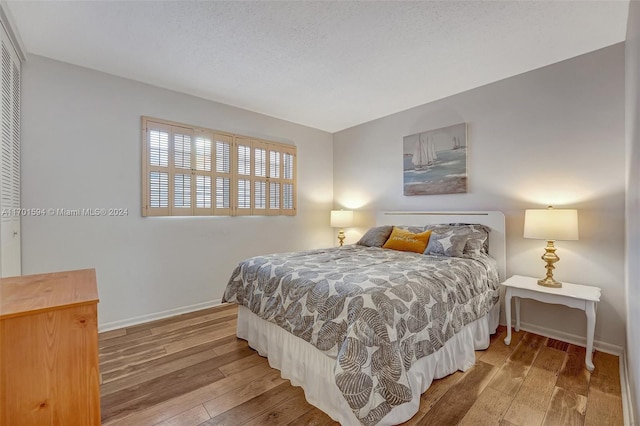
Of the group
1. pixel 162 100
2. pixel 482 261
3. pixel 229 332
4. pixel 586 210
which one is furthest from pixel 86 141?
pixel 586 210

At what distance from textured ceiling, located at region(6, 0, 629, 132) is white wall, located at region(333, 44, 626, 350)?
0.20 m

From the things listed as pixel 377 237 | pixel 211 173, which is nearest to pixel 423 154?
pixel 377 237

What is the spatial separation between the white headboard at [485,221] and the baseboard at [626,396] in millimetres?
963

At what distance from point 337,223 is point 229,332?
2.11 metres

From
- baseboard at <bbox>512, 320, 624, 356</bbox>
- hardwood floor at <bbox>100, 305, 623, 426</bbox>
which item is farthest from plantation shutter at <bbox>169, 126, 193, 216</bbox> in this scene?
baseboard at <bbox>512, 320, 624, 356</bbox>

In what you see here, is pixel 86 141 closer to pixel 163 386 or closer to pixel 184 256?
pixel 184 256

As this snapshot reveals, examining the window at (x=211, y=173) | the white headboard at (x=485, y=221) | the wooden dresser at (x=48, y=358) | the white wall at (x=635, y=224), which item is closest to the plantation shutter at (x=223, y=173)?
the window at (x=211, y=173)

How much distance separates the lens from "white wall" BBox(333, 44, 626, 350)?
2273 mm

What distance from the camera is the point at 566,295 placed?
6.93 ft

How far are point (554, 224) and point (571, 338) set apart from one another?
1060mm

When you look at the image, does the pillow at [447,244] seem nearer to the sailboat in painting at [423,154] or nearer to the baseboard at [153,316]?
the sailboat in painting at [423,154]

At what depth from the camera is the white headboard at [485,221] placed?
2789 millimetres

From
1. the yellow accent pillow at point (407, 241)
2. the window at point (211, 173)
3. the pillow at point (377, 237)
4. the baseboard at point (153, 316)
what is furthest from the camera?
the pillow at point (377, 237)

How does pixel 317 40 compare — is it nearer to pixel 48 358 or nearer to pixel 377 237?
pixel 377 237
